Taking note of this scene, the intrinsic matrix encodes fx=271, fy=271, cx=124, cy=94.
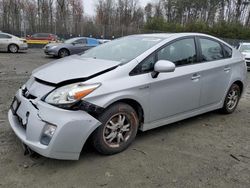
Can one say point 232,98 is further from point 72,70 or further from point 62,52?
point 62,52

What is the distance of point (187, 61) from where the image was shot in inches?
166

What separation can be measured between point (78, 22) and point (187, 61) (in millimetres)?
34354

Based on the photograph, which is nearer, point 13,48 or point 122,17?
point 13,48

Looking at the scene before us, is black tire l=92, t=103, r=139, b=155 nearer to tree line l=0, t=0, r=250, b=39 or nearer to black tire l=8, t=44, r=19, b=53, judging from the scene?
black tire l=8, t=44, r=19, b=53

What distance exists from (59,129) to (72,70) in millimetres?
866

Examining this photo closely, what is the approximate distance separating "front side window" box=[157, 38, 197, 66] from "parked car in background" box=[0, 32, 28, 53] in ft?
54.4

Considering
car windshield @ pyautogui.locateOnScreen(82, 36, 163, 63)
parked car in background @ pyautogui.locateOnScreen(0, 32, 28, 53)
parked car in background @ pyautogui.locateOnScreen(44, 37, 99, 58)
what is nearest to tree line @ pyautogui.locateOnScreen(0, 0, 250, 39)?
parked car in background @ pyautogui.locateOnScreen(0, 32, 28, 53)

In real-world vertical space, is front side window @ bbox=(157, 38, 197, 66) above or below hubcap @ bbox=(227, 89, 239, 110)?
above

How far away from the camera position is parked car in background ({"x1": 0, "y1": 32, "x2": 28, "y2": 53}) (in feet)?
59.2

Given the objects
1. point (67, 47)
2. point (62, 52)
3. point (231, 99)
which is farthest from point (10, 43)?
point (231, 99)

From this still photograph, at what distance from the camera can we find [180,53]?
163 inches

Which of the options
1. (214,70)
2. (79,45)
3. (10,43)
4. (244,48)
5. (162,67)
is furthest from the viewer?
(10,43)

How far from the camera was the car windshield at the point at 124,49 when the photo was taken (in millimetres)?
3818

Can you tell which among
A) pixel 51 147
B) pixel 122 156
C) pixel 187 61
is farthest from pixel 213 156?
pixel 51 147
